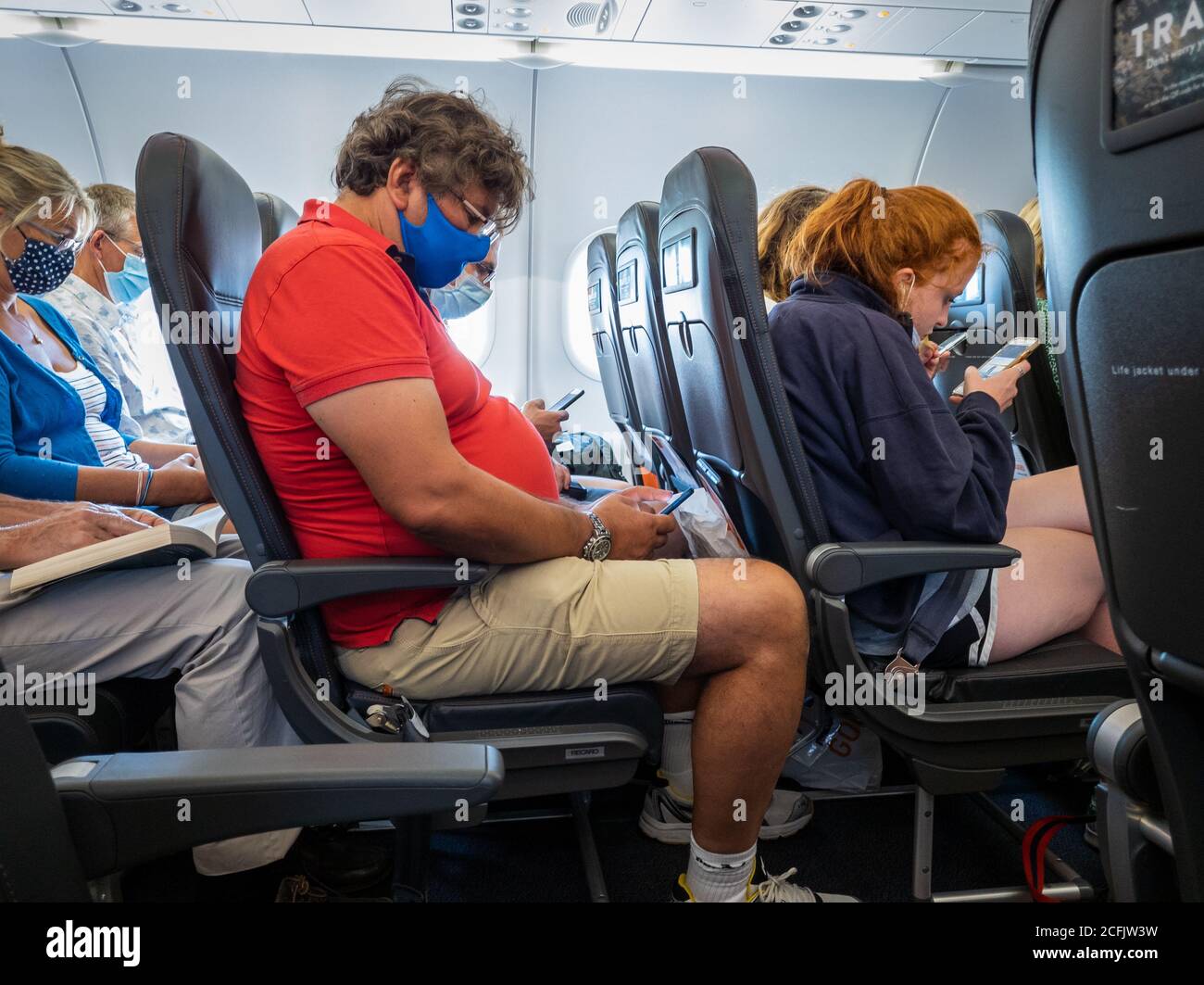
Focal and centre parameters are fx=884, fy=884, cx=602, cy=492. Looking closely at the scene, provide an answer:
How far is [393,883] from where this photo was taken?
5.58 feet

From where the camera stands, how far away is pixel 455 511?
139cm

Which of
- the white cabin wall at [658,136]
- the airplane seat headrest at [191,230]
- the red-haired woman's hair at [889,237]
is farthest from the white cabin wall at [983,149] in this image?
the airplane seat headrest at [191,230]

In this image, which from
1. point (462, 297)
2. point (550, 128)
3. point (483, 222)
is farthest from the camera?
point (550, 128)

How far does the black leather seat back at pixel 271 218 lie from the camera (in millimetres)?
3223

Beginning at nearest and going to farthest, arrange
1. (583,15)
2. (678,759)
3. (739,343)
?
1. (739,343)
2. (678,759)
3. (583,15)

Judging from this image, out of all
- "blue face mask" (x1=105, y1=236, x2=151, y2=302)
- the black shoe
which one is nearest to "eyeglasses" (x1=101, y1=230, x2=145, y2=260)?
"blue face mask" (x1=105, y1=236, x2=151, y2=302)

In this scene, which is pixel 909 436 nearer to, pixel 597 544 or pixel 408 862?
pixel 597 544

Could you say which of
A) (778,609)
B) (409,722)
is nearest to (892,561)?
(778,609)

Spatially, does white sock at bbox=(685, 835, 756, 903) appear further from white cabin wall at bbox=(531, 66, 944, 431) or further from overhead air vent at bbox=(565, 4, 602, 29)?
white cabin wall at bbox=(531, 66, 944, 431)

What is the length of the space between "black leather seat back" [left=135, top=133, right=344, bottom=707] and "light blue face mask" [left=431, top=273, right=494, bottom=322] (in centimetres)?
290

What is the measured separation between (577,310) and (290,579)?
14.9 feet
